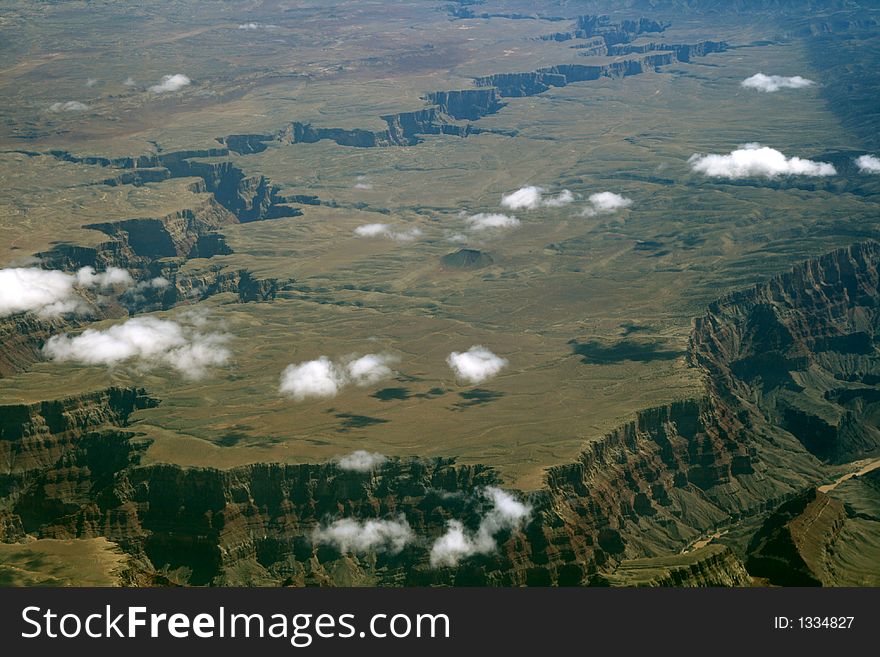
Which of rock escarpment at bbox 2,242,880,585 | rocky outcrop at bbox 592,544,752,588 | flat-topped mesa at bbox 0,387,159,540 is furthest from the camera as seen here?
flat-topped mesa at bbox 0,387,159,540

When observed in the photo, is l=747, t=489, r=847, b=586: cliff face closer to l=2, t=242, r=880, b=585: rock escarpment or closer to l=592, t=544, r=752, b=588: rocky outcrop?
l=2, t=242, r=880, b=585: rock escarpment

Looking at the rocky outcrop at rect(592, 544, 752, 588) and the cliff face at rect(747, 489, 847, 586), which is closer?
the rocky outcrop at rect(592, 544, 752, 588)

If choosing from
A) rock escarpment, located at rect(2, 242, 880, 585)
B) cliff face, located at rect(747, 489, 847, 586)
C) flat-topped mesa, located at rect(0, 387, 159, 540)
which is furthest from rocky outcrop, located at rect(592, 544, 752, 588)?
flat-topped mesa, located at rect(0, 387, 159, 540)

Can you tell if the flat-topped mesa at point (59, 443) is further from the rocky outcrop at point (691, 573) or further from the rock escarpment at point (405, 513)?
the rocky outcrop at point (691, 573)

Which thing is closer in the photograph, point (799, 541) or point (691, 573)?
point (691, 573)

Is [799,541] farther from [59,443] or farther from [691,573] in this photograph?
[59,443]

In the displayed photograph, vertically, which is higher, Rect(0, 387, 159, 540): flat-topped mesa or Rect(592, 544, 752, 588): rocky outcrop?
Rect(592, 544, 752, 588): rocky outcrop

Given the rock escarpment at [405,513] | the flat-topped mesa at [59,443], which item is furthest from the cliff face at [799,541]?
the flat-topped mesa at [59,443]

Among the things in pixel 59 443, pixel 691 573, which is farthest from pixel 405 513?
pixel 59 443

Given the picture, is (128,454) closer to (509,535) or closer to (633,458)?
(509,535)

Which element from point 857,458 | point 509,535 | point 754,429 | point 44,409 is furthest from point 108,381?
point 857,458

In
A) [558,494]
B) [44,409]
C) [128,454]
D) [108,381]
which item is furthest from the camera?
[108,381]
